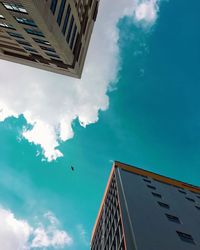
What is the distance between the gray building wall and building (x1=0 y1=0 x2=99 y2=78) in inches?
909

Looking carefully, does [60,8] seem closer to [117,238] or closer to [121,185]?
[121,185]

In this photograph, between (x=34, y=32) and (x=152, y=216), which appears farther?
(x=34, y=32)

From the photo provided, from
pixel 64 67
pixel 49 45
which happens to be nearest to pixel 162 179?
pixel 64 67

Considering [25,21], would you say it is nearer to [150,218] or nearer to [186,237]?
[150,218]

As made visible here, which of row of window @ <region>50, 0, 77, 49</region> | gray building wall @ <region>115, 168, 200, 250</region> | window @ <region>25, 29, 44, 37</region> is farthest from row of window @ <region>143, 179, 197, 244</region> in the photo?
window @ <region>25, 29, 44, 37</region>

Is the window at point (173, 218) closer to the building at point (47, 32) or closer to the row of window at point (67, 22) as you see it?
the building at point (47, 32)

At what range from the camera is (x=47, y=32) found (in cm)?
2547

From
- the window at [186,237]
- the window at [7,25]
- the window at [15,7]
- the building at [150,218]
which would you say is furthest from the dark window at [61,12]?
the window at [186,237]

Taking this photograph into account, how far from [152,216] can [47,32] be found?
25739 mm

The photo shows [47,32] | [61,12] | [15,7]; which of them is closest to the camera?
[15,7]

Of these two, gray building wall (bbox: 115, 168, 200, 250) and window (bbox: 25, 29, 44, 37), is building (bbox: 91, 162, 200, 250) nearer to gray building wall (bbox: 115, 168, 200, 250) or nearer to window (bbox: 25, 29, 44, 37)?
gray building wall (bbox: 115, 168, 200, 250)

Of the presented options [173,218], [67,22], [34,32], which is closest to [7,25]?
[34,32]

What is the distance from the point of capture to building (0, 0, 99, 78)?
2330 centimetres

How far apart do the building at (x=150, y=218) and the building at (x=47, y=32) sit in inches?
903
